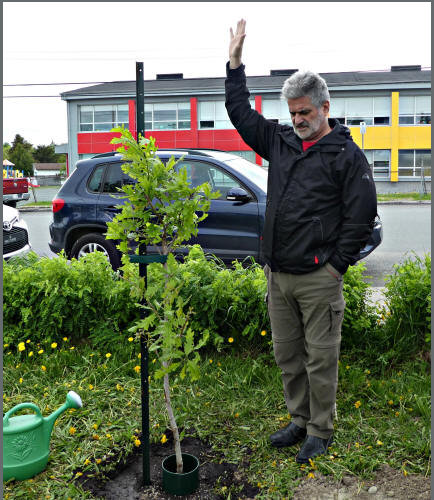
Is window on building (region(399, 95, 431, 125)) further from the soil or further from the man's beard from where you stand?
the soil

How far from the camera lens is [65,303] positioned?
4.32 metres

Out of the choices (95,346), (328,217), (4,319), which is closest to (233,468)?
(328,217)

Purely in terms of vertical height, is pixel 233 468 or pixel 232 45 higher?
pixel 232 45

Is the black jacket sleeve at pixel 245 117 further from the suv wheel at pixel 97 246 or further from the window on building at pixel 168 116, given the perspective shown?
the window on building at pixel 168 116

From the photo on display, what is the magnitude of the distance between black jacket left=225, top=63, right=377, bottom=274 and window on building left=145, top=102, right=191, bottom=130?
1389 inches

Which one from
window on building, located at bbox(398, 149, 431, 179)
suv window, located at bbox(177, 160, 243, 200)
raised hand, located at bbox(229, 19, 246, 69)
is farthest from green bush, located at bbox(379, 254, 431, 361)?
window on building, located at bbox(398, 149, 431, 179)

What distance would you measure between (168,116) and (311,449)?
120 feet

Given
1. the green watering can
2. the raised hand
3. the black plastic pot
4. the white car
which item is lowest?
the black plastic pot

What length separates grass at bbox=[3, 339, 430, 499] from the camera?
2.90 meters

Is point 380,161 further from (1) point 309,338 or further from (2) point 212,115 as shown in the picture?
(1) point 309,338

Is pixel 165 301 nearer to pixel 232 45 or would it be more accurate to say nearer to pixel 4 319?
pixel 232 45

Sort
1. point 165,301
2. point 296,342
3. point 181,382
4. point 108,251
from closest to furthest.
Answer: point 165,301, point 296,342, point 181,382, point 108,251

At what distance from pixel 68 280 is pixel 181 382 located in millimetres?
1313

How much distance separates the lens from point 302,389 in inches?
125
